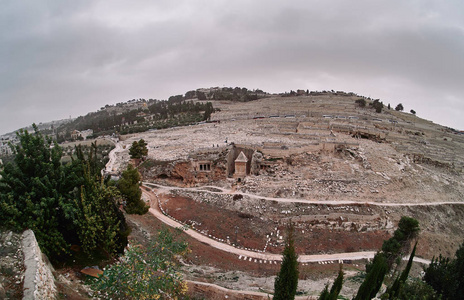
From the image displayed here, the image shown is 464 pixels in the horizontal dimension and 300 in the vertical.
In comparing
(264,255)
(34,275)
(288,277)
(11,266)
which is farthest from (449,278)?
(11,266)

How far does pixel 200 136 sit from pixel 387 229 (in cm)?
2811

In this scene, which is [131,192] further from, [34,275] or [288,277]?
[288,277]

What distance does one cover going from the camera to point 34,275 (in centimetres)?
762

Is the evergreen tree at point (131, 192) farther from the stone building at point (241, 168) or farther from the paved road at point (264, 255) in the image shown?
the stone building at point (241, 168)

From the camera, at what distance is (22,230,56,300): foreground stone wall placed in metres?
7.27

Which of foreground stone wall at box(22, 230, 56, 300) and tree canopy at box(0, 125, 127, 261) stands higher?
tree canopy at box(0, 125, 127, 261)

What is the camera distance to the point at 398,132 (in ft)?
158

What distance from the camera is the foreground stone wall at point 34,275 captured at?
7.27 m

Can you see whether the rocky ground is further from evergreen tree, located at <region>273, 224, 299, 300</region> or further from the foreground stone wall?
evergreen tree, located at <region>273, 224, 299, 300</region>

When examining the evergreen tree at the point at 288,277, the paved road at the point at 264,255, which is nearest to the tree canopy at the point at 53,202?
the evergreen tree at the point at 288,277

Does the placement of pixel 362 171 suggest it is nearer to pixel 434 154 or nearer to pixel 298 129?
pixel 298 129

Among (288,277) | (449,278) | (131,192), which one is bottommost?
(449,278)

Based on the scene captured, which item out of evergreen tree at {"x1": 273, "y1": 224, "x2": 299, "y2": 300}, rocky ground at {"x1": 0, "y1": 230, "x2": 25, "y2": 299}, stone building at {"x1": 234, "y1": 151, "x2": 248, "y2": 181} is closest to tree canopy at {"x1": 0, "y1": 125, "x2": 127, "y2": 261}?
rocky ground at {"x1": 0, "y1": 230, "x2": 25, "y2": 299}

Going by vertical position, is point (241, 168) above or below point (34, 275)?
above
